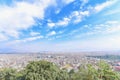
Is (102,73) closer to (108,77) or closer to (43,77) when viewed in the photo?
(108,77)

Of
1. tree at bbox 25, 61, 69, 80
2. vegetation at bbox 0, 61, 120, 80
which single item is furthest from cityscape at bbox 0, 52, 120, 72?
tree at bbox 25, 61, 69, 80

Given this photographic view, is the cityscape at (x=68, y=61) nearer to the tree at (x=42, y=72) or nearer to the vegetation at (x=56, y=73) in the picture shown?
the vegetation at (x=56, y=73)

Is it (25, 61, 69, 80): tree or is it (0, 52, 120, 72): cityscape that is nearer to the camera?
(25, 61, 69, 80): tree

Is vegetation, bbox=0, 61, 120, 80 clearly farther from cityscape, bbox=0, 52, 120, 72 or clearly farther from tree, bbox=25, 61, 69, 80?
cityscape, bbox=0, 52, 120, 72

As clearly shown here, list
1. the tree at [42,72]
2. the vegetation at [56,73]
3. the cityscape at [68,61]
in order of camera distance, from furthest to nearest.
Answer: the cityscape at [68,61] → the tree at [42,72] → the vegetation at [56,73]

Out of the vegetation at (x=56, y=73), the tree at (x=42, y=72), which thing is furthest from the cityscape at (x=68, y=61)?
→ the tree at (x=42, y=72)

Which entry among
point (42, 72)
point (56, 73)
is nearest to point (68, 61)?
point (56, 73)

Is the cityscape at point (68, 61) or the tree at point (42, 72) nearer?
the tree at point (42, 72)

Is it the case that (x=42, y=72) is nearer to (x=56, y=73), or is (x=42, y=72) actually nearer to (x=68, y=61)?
(x=56, y=73)

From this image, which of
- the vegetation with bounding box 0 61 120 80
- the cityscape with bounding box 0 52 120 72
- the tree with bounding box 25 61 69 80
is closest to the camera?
the vegetation with bounding box 0 61 120 80

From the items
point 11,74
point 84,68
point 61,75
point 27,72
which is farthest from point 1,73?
point 84,68
